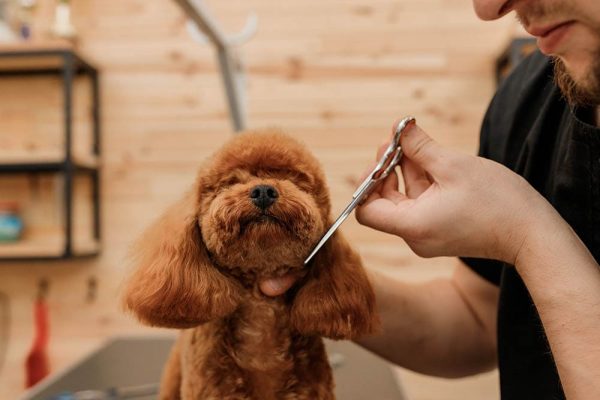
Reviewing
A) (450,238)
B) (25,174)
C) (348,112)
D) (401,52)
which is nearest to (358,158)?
(348,112)

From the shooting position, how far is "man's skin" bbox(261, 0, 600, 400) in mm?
572

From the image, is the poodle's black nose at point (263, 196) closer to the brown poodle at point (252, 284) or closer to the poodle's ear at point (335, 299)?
the brown poodle at point (252, 284)

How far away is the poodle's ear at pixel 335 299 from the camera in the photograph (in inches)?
24.0

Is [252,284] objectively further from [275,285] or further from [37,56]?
[37,56]

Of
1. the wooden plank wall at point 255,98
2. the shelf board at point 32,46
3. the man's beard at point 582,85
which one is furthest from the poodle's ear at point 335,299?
the shelf board at point 32,46

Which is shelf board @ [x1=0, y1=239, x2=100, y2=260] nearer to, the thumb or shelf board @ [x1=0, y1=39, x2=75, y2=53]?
shelf board @ [x1=0, y1=39, x2=75, y2=53]

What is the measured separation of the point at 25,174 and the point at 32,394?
121cm

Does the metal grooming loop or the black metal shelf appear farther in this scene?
the black metal shelf

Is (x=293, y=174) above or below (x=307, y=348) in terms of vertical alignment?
Answer: above

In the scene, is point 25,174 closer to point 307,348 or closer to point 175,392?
point 175,392

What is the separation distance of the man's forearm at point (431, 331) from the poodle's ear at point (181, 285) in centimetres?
33

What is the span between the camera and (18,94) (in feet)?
7.30

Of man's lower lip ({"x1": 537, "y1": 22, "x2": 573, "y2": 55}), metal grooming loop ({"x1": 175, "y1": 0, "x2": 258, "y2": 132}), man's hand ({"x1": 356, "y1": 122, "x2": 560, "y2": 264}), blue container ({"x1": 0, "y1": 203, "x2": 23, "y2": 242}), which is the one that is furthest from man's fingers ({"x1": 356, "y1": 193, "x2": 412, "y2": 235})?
blue container ({"x1": 0, "y1": 203, "x2": 23, "y2": 242})

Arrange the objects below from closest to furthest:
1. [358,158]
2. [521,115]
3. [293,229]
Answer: [293,229] < [521,115] < [358,158]
